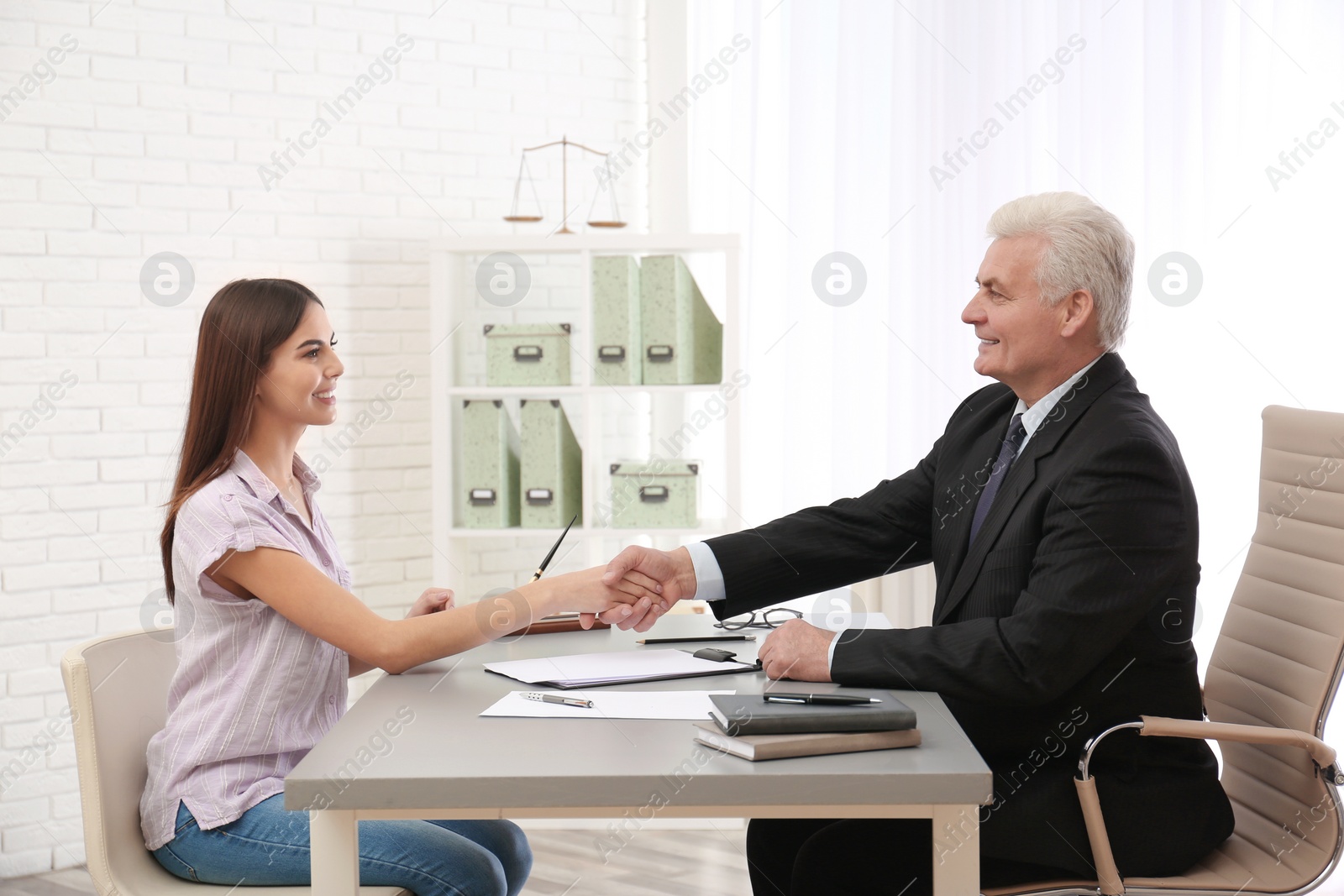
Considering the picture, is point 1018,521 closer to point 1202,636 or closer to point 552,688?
point 552,688

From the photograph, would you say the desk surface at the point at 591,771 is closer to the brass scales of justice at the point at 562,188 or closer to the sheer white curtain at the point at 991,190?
the sheer white curtain at the point at 991,190

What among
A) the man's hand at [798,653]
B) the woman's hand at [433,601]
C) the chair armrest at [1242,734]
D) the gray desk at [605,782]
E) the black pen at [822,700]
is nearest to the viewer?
the gray desk at [605,782]

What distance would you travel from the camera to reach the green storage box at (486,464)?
3.72 m

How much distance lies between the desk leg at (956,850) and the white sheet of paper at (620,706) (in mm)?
338

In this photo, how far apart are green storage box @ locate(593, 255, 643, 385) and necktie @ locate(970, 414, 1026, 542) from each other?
173 centimetres

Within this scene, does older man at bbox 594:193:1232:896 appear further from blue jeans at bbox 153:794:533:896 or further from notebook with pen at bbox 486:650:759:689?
blue jeans at bbox 153:794:533:896

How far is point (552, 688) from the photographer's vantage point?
1750mm

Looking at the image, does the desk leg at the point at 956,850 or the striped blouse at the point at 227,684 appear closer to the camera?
the desk leg at the point at 956,850

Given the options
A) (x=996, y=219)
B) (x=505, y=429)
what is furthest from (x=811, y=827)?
(x=505, y=429)

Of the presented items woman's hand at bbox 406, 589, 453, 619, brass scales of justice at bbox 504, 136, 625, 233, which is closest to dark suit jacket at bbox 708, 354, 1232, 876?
woman's hand at bbox 406, 589, 453, 619

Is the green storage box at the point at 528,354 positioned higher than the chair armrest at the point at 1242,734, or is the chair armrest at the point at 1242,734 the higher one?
the green storage box at the point at 528,354

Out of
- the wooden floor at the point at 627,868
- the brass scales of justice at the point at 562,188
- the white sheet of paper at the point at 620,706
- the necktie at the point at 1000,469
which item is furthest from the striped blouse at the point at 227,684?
the brass scales of justice at the point at 562,188

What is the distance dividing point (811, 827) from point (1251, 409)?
1778 mm

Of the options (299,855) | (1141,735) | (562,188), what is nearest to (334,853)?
(299,855)
